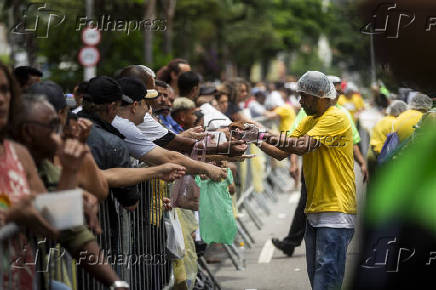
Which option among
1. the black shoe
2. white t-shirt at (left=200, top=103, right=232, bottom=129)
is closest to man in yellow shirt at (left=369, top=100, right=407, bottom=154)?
the black shoe

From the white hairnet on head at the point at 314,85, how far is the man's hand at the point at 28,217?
3444mm

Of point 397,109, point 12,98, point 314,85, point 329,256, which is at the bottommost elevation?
point 329,256

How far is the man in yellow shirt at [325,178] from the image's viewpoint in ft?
22.1

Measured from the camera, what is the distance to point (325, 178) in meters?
6.81

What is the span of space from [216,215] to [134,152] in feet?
5.49

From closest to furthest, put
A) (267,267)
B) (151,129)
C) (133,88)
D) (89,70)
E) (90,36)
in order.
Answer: (133,88), (151,129), (267,267), (90,36), (89,70)

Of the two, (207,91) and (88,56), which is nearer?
(207,91)

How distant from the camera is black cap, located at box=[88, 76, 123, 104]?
5680 mm

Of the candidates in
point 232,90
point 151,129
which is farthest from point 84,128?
point 232,90

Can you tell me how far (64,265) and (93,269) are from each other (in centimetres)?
42

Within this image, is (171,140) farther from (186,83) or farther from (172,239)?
(186,83)

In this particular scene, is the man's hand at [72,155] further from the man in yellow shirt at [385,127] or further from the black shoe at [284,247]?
the man in yellow shirt at [385,127]

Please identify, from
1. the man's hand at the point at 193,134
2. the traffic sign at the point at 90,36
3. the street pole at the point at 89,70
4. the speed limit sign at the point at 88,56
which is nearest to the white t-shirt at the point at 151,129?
the man's hand at the point at 193,134

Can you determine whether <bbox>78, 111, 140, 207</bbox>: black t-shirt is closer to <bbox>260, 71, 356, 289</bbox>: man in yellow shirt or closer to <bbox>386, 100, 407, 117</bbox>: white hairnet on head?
<bbox>260, 71, 356, 289</bbox>: man in yellow shirt
